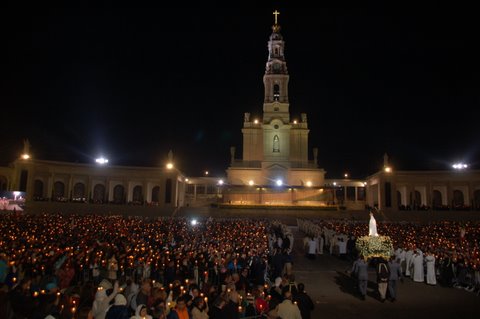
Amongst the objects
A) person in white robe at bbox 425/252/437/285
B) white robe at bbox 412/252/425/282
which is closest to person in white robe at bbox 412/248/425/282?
white robe at bbox 412/252/425/282

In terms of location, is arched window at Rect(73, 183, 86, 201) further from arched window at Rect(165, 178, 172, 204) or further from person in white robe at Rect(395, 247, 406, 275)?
person in white robe at Rect(395, 247, 406, 275)

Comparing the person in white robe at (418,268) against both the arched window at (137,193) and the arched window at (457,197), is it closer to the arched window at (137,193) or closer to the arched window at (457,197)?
the arched window at (457,197)

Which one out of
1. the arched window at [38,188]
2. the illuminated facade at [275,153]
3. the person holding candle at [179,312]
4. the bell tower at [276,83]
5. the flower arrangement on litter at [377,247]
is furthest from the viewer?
the bell tower at [276,83]

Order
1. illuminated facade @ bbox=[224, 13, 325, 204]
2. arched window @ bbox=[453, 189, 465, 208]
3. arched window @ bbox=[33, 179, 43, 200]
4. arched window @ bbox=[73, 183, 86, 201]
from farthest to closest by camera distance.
→ arched window @ bbox=[73, 183, 86, 201], illuminated facade @ bbox=[224, 13, 325, 204], arched window @ bbox=[453, 189, 465, 208], arched window @ bbox=[33, 179, 43, 200]

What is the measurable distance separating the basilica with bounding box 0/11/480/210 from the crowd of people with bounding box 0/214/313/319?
2522 centimetres

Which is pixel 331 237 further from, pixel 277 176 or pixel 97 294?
pixel 277 176

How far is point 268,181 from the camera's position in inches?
2328

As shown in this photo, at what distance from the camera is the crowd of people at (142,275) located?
8641mm

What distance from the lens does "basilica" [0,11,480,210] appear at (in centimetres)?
5144

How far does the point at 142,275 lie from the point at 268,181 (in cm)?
4561

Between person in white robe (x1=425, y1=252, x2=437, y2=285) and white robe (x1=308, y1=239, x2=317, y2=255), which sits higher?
white robe (x1=308, y1=239, x2=317, y2=255)

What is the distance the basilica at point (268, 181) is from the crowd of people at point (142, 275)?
25215 mm

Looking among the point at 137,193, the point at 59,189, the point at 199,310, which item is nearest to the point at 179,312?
the point at 199,310

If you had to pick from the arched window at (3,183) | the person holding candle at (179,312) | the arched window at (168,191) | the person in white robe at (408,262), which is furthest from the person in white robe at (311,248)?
the arched window at (3,183)
